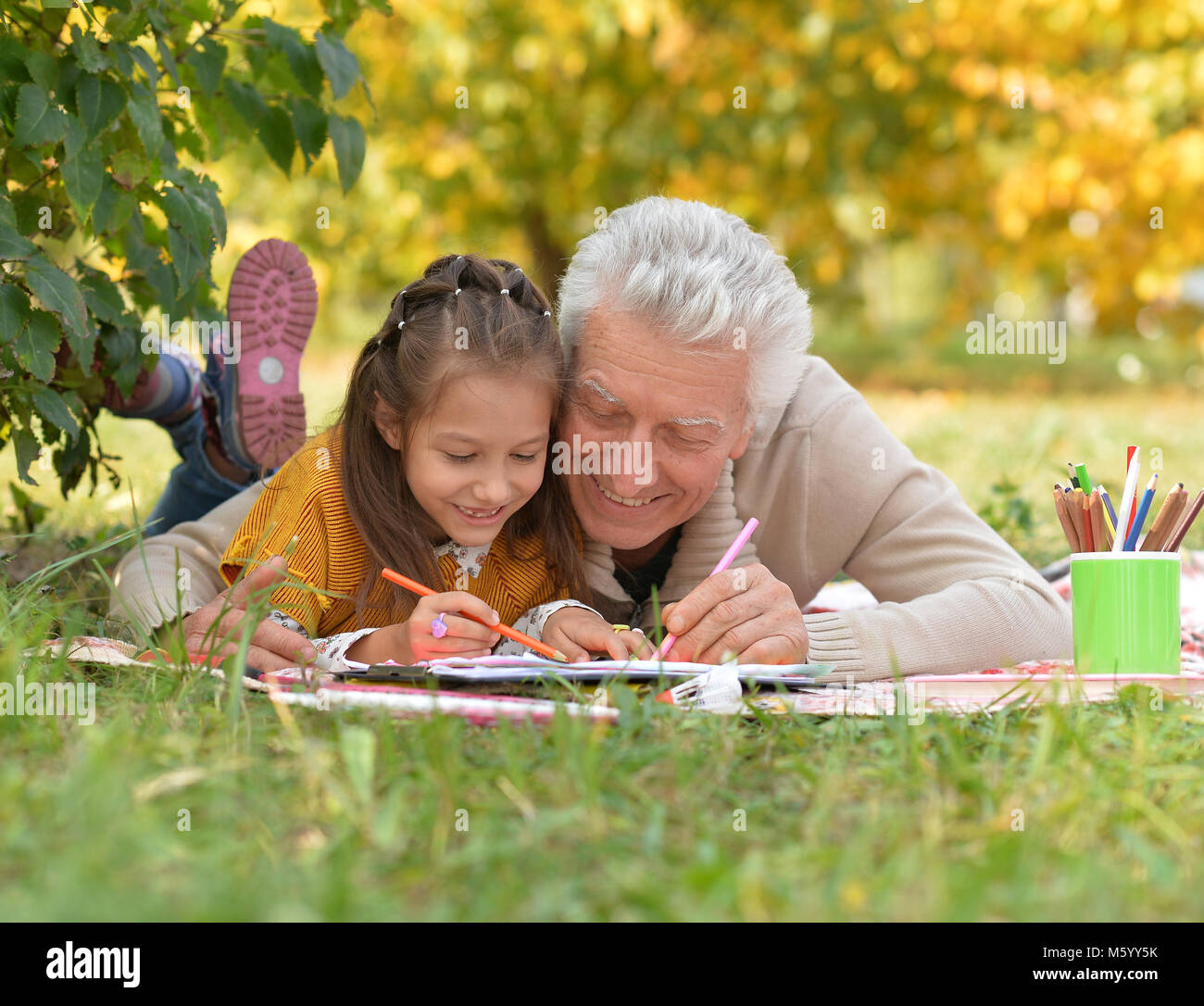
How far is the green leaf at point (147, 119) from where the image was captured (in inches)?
100

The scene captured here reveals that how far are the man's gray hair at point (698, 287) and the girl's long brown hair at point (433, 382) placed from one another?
0.46 ft

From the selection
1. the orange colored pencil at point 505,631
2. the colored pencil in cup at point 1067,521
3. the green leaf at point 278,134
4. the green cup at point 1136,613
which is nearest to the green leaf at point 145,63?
the green leaf at point 278,134

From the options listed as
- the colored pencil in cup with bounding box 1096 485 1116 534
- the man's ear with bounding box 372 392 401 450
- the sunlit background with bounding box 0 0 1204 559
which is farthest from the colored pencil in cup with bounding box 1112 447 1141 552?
the sunlit background with bounding box 0 0 1204 559

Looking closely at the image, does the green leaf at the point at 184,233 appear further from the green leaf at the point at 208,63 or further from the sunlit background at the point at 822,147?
the sunlit background at the point at 822,147

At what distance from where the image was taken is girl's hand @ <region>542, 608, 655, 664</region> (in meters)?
2.47

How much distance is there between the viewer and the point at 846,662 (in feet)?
8.32

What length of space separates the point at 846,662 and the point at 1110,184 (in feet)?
26.3

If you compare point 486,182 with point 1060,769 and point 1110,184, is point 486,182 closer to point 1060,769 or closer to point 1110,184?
point 1110,184

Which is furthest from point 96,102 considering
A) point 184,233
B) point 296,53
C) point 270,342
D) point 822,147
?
point 822,147

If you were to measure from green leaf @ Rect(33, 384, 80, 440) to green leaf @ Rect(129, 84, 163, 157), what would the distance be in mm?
529

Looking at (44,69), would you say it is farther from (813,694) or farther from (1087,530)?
(1087,530)

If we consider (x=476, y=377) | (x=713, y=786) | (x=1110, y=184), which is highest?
(x=1110, y=184)
